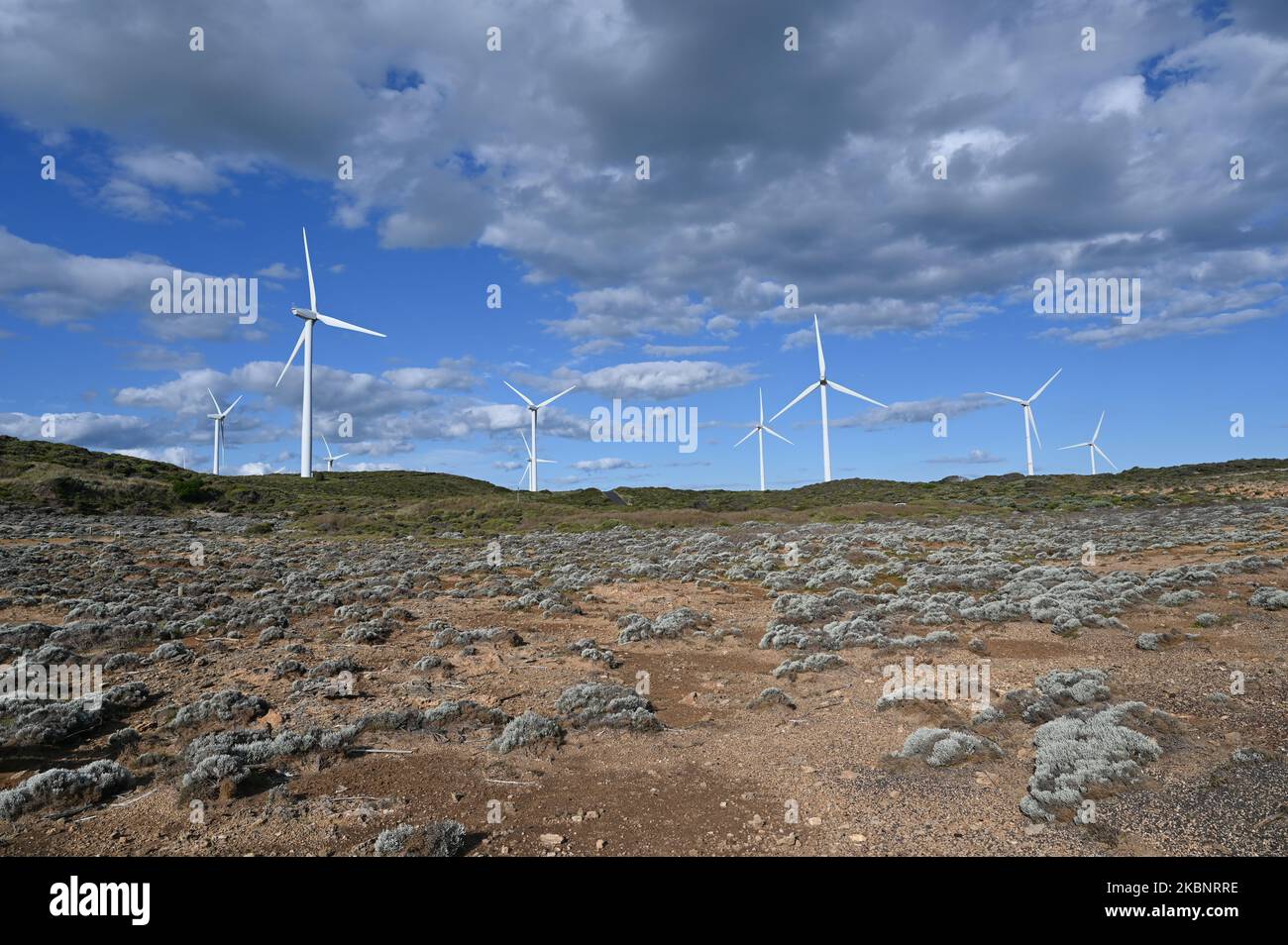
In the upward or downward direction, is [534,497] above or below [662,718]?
above

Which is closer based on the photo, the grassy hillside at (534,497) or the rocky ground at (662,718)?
the rocky ground at (662,718)

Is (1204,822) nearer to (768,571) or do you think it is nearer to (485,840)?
(485,840)

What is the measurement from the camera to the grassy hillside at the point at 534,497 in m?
63.4

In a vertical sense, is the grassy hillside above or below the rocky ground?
above

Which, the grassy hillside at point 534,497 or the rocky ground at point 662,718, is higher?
the grassy hillside at point 534,497

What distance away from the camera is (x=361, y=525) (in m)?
57.9

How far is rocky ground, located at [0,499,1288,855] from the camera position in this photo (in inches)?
290

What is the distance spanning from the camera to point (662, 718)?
1148 cm

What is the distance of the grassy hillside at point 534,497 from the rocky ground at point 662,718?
129ft

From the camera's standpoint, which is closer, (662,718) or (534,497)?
(662,718)

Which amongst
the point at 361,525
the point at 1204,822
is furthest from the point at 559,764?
the point at 361,525

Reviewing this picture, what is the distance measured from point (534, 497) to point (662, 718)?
249 ft

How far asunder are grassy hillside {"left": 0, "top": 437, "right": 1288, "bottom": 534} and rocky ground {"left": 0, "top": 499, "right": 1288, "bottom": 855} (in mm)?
39459

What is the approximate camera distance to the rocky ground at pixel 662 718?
7.37m
